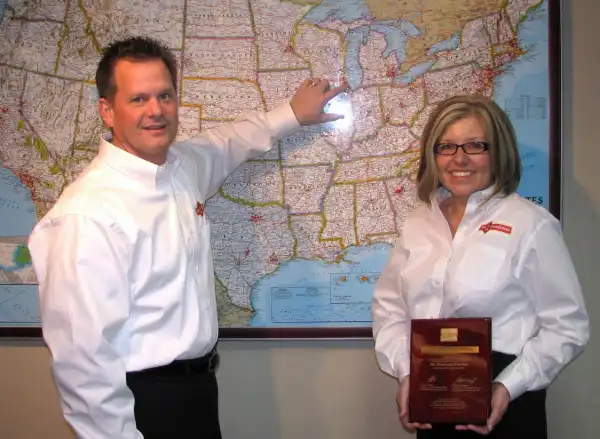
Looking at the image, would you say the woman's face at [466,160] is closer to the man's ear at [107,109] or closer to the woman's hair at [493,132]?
the woman's hair at [493,132]

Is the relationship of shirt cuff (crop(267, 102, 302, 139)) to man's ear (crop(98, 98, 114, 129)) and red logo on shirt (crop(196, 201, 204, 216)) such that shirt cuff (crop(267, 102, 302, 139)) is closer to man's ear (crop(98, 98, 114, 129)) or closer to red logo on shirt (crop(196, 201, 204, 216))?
red logo on shirt (crop(196, 201, 204, 216))

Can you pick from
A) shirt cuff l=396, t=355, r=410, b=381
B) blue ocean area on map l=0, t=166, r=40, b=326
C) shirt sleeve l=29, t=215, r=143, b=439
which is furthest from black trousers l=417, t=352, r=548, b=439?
blue ocean area on map l=0, t=166, r=40, b=326

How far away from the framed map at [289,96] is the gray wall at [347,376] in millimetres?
83

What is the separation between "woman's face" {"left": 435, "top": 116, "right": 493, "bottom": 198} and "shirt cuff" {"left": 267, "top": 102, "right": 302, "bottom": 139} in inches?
20.7

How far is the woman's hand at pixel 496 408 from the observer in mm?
1319

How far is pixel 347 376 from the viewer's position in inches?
75.0

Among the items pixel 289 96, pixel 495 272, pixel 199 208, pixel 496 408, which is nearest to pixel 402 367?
pixel 496 408

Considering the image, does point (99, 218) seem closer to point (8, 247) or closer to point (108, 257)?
point (108, 257)

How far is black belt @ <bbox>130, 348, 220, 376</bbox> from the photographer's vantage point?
1.41 metres

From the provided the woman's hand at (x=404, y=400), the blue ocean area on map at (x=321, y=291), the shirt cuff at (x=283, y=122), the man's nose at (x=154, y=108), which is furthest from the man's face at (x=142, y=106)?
the woman's hand at (x=404, y=400)

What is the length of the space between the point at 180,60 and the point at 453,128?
0.97m

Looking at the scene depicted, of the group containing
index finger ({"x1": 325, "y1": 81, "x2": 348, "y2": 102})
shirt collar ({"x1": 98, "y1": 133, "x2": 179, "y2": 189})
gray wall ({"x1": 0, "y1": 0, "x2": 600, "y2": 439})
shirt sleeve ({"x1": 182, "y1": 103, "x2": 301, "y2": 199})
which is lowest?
gray wall ({"x1": 0, "y1": 0, "x2": 600, "y2": 439})

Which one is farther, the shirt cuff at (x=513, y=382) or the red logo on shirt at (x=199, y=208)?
the red logo on shirt at (x=199, y=208)

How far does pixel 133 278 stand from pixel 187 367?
0.28 metres
